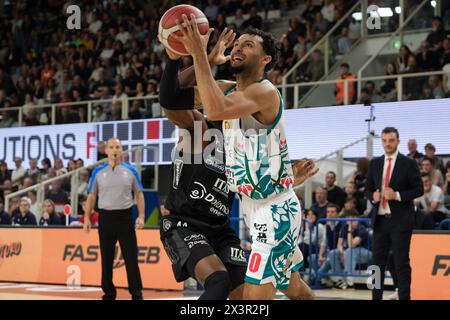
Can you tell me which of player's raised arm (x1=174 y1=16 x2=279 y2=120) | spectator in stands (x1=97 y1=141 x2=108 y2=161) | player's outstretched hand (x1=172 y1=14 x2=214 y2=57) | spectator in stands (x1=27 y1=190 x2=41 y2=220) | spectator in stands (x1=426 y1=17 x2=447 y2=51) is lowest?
spectator in stands (x1=27 y1=190 x2=41 y2=220)

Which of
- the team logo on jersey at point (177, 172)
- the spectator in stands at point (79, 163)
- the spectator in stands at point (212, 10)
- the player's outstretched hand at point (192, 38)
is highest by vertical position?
the spectator in stands at point (212, 10)

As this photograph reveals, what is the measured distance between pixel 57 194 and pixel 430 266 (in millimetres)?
8184

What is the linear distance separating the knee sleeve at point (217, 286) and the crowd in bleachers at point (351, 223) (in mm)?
7146

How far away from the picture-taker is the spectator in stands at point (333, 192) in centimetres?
1360

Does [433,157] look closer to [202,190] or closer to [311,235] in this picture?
[311,235]

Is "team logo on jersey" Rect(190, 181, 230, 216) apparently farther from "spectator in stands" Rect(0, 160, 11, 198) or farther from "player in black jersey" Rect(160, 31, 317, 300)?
"spectator in stands" Rect(0, 160, 11, 198)

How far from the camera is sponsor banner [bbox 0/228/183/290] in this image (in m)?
12.7

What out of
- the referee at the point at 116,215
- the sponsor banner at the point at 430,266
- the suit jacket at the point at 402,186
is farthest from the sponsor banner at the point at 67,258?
the suit jacket at the point at 402,186

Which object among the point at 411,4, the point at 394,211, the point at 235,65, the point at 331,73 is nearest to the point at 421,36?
the point at 411,4

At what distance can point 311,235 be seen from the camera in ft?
41.2

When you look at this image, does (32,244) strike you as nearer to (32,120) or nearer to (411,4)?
(32,120)

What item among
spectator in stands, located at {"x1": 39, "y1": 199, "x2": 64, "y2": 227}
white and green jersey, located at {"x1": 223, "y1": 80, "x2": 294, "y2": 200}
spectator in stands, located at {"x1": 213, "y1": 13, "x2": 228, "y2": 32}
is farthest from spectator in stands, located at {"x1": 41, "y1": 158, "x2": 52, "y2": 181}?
white and green jersey, located at {"x1": 223, "y1": 80, "x2": 294, "y2": 200}

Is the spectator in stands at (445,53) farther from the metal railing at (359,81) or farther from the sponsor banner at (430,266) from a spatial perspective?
the sponsor banner at (430,266)

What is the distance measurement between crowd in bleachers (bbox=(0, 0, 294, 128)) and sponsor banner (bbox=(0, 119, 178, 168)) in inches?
17.2
